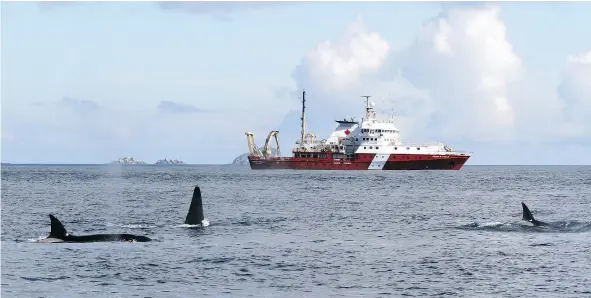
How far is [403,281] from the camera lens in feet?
88.4

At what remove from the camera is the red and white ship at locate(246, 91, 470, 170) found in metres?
164

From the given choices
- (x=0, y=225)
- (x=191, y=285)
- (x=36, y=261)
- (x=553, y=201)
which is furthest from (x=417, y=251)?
(x=553, y=201)

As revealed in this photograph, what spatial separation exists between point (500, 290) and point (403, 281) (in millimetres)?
3180

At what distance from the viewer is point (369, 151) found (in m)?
165

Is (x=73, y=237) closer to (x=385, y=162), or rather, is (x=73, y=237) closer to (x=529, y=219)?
(x=529, y=219)

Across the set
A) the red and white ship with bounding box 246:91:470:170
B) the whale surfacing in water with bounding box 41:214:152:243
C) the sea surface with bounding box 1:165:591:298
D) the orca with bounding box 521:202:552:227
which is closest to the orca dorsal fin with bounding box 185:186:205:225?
the sea surface with bounding box 1:165:591:298

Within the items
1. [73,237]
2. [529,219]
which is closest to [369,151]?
[529,219]

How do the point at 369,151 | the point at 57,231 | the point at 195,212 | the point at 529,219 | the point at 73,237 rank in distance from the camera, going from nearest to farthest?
the point at 57,231, the point at 73,237, the point at 195,212, the point at 529,219, the point at 369,151

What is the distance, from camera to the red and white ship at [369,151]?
16450 centimetres

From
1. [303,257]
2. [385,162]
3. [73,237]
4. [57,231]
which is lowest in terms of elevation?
[303,257]

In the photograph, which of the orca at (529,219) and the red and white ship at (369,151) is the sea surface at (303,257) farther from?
the red and white ship at (369,151)

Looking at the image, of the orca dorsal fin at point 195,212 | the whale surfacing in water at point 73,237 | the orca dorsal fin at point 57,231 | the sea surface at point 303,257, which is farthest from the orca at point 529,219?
the orca dorsal fin at point 57,231

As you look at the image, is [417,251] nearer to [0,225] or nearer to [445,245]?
[445,245]

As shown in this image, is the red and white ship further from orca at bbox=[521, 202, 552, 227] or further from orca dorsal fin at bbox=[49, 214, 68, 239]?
orca dorsal fin at bbox=[49, 214, 68, 239]
